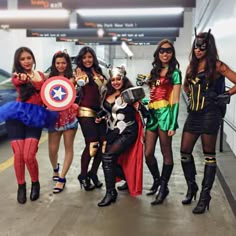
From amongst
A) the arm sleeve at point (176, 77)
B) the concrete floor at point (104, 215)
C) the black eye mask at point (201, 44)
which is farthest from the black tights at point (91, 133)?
the black eye mask at point (201, 44)

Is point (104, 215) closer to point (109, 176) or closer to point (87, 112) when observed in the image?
point (109, 176)

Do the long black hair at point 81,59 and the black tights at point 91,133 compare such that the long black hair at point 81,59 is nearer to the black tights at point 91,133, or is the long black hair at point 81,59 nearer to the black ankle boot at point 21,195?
the black tights at point 91,133

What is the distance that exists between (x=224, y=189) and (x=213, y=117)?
1129mm

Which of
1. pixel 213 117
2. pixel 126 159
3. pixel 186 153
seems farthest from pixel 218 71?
pixel 126 159

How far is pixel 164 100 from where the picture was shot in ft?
11.3

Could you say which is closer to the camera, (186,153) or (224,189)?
(186,153)

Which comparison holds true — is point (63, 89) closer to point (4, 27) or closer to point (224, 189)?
point (224, 189)

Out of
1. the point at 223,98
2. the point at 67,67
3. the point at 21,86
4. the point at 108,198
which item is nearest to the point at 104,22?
the point at 67,67

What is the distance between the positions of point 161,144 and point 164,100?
44cm

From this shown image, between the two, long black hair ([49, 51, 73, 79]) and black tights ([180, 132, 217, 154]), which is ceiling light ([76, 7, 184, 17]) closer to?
long black hair ([49, 51, 73, 79])

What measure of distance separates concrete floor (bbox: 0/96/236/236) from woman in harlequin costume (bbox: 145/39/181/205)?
0.27 metres

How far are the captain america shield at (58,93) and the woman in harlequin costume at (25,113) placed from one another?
85 mm

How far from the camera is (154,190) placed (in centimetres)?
385

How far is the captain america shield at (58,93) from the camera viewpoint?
3.49 metres
